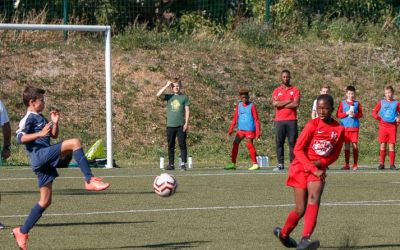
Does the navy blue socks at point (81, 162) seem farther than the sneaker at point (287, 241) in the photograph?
No

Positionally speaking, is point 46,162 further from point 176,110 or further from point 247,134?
point 247,134

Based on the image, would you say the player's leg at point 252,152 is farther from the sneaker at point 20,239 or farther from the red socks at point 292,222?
the sneaker at point 20,239

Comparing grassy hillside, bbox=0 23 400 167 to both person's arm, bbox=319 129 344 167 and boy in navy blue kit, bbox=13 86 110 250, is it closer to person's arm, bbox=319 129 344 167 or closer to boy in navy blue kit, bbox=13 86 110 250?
boy in navy blue kit, bbox=13 86 110 250

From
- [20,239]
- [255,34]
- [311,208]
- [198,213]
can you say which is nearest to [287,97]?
[198,213]

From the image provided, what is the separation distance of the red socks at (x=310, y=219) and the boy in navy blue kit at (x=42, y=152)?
1.95 m

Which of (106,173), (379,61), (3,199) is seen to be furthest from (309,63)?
(3,199)

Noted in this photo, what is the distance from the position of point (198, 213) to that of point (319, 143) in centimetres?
392

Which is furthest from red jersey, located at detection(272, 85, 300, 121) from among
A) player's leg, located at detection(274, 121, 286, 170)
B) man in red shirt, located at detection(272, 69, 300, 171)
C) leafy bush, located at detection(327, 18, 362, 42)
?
leafy bush, located at detection(327, 18, 362, 42)

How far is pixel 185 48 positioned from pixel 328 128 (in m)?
22.7

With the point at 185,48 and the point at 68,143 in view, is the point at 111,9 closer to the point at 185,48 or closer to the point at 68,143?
the point at 185,48

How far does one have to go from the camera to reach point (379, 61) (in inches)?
1337

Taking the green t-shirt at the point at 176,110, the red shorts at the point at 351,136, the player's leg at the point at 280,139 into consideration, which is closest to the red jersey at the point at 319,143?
the player's leg at the point at 280,139

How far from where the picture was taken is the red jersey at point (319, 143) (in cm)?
1043

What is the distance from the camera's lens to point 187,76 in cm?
3141
